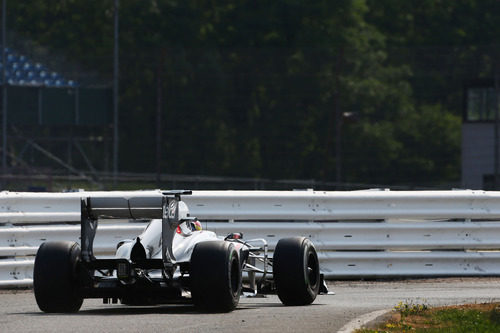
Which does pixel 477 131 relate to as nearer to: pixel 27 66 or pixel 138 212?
pixel 27 66

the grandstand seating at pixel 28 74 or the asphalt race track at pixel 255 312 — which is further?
the grandstand seating at pixel 28 74

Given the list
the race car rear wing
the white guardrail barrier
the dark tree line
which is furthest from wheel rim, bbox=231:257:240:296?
the dark tree line

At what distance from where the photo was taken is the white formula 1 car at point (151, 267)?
10125 mm

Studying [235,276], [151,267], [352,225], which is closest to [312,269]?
[235,276]

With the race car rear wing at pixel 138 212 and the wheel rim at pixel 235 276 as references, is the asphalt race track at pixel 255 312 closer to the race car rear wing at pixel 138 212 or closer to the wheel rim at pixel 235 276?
the wheel rim at pixel 235 276

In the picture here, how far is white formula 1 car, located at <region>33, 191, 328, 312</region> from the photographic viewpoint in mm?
10125

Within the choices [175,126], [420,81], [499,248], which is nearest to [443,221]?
[499,248]

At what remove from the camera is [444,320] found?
942cm

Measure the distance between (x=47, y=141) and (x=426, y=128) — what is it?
11.4 m

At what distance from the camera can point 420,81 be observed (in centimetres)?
3522

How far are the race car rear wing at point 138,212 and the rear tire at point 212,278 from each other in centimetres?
26

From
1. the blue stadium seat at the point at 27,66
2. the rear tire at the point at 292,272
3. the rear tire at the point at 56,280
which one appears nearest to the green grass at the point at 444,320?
the rear tire at the point at 292,272

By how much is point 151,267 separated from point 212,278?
1.81ft

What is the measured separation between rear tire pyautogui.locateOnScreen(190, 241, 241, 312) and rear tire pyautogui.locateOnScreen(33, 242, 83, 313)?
1.05 metres
